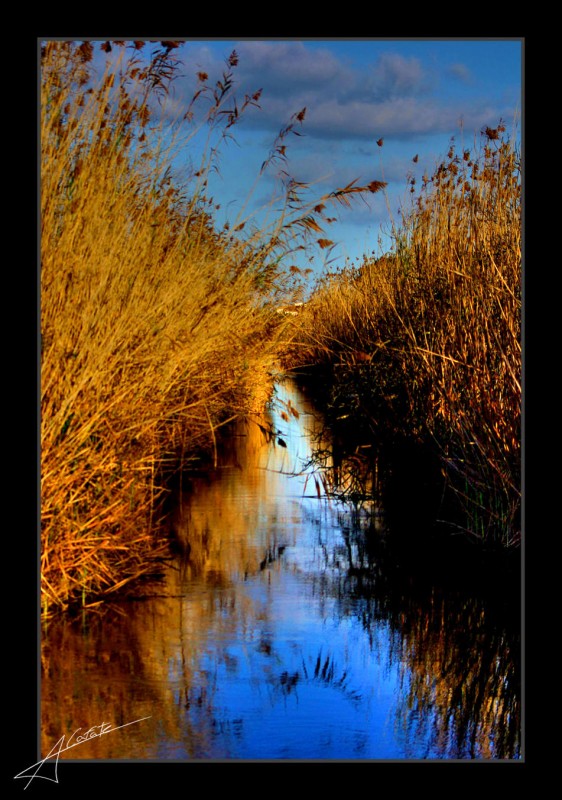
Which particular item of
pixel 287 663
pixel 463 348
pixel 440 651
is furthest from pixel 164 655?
pixel 463 348

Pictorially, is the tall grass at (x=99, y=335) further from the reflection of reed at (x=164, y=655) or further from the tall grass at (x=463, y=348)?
the tall grass at (x=463, y=348)

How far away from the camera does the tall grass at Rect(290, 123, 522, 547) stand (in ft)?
18.4

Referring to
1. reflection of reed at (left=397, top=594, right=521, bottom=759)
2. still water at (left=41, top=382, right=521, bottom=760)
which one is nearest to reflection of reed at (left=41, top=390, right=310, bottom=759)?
still water at (left=41, top=382, right=521, bottom=760)

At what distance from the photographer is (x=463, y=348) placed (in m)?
6.19

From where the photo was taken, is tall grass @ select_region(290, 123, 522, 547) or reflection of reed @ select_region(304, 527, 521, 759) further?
tall grass @ select_region(290, 123, 522, 547)

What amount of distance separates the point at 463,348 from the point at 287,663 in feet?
8.86

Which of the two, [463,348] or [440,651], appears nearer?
[440,651]

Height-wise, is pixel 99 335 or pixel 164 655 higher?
pixel 99 335

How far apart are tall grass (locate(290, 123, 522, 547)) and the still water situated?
2.50 feet

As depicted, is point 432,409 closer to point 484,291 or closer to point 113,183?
point 484,291

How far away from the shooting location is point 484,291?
20.1 feet

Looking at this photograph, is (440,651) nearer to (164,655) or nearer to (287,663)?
(287,663)

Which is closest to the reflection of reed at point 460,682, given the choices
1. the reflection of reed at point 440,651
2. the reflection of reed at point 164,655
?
the reflection of reed at point 440,651
